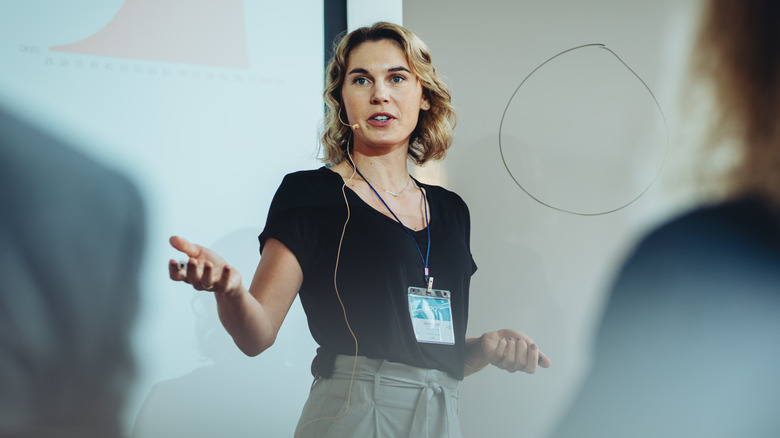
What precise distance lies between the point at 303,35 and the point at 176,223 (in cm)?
57

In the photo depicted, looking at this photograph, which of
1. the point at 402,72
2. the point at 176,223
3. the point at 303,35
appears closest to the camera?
the point at 402,72

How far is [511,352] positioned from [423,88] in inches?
22.5

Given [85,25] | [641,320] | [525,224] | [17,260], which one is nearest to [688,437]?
[641,320]

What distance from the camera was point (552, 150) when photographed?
182cm

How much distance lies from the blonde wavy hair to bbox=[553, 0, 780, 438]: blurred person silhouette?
0.71 metres

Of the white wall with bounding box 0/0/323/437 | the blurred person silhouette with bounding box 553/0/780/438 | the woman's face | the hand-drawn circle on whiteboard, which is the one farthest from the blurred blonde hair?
the white wall with bounding box 0/0/323/437

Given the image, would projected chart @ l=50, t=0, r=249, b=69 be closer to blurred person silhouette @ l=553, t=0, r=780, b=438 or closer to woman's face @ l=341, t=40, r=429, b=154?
woman's face @ l=341, t=40, r=429, b=154

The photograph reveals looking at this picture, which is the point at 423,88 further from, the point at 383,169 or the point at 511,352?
the point at 511,352

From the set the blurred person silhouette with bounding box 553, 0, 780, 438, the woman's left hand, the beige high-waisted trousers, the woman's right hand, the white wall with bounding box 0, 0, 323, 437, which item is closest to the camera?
the woman's right hand

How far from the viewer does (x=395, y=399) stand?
1.14 metres

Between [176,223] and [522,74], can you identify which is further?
[522,74]

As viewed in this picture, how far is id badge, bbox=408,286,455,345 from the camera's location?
3.94 feet

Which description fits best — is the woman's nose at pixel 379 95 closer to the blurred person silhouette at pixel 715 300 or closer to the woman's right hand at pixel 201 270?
the woman's right hand at pixel 201 270

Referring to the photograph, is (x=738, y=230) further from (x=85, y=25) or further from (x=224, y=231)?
(x=85, y=25)
